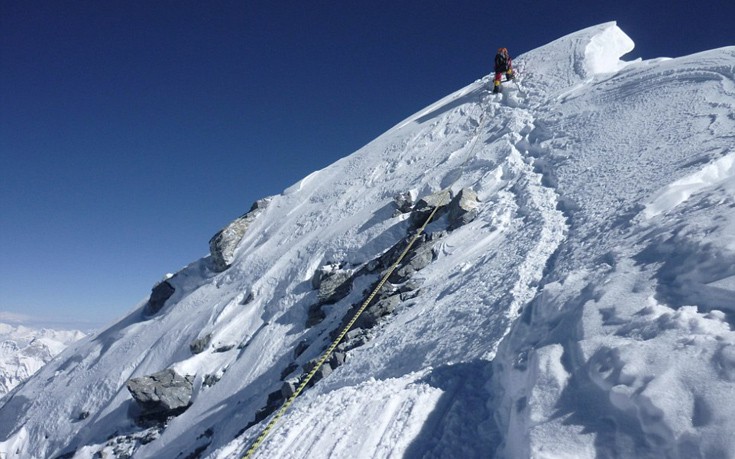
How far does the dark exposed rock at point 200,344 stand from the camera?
1891 cm

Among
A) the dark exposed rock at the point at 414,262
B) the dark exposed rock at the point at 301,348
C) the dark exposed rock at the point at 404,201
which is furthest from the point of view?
the dark exposed rock at the point at 404,201

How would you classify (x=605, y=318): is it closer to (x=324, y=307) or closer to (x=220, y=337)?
(x=324, y=307)

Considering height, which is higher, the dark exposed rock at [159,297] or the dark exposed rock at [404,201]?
the dark exposed rock at [159,297]

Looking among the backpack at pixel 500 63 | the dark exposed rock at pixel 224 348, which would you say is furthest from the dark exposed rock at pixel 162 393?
the backpack at pixel 500 63

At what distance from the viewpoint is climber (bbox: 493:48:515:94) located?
26359mm

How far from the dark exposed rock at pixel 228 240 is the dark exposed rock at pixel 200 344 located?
22.5 feet

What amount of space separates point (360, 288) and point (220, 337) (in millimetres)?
7665

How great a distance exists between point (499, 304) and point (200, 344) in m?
15.0

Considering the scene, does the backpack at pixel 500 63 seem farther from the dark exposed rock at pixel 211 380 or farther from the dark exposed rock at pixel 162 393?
the dark exposed rock at pixel 162 393

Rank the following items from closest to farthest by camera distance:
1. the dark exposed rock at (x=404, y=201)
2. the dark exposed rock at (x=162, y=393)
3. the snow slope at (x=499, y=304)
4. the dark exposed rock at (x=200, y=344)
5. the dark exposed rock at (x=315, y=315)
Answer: the snow slope at (x=499, y=304)
the dark exposed rock at (x=315, y=315)
the dark exposed rock at (x=162, y=393)
the dark exposed rock at (x=200, y=344)
the dark exposed rock at (x=404, y=201)

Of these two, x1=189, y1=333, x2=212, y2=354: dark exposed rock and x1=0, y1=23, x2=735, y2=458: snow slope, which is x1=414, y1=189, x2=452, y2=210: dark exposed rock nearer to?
x1=0, y1=23, x2=735, y2=458: snow slope

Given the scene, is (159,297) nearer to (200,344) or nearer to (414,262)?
(200,344)

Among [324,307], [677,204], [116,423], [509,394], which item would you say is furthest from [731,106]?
[116,423]

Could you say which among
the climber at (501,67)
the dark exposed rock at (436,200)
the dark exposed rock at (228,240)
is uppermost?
the climber at (501,67)
